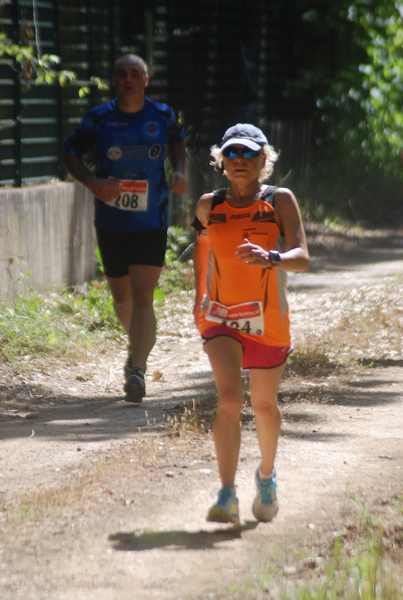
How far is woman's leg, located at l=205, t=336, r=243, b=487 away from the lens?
17.6 ft

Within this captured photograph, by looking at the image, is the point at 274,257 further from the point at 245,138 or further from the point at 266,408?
the point at 266,408

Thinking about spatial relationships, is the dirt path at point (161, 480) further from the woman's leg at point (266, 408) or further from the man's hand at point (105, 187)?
the man's hand at point (105, 187)

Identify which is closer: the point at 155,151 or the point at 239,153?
the point at 239,153

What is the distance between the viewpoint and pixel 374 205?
21.8 meters

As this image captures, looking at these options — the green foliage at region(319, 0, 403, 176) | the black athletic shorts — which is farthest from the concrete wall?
the green foliage at region(319, 0, 403, 176)

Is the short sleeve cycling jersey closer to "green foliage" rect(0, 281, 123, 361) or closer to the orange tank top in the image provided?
"green foliage" rect(0, 281, 123, 361)

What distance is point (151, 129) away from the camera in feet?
27.1

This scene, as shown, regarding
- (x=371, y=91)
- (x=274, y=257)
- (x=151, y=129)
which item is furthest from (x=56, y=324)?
(x=371, y=91)

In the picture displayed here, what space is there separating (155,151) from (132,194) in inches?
11.5

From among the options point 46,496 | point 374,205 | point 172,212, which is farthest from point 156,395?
point 374,205

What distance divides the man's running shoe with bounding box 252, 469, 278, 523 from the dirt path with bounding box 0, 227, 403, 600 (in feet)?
0.18

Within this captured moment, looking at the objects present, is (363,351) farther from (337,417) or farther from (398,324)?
(337,417)

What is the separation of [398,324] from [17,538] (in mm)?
6613

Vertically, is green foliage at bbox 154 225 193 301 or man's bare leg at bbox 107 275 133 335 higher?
man's bare leg at bbox 107 275 133 335
